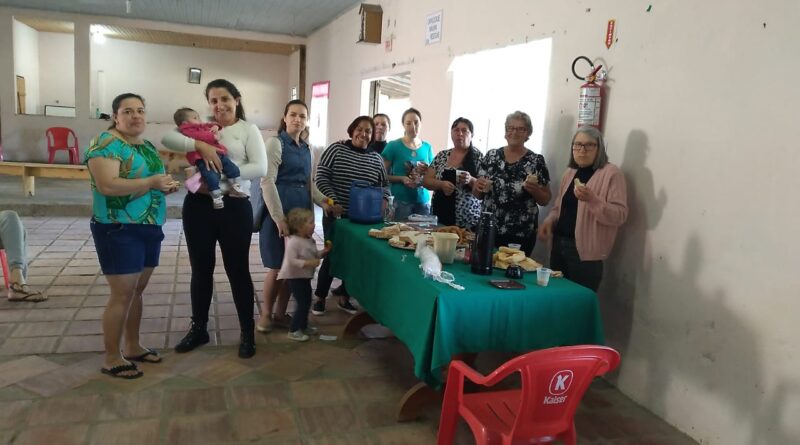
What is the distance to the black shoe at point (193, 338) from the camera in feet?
9.62

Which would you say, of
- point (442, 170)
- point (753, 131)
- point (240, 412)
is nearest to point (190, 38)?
point (442, 170)

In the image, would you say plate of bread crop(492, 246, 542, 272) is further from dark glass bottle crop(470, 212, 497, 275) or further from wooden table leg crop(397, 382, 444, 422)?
wooden table leg crop(397, 382, 444, 422)

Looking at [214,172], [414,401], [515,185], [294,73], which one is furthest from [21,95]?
[414,401]

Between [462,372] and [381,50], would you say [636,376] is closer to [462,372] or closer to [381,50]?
[462,372]

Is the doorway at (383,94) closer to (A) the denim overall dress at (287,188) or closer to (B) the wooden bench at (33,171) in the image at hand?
(A) the denim overall dress at (287,188)

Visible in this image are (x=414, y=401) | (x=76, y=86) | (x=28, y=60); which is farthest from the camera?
(x=28, y=60)

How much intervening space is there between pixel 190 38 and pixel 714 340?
1044cm

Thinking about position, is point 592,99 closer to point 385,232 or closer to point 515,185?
point 515,185

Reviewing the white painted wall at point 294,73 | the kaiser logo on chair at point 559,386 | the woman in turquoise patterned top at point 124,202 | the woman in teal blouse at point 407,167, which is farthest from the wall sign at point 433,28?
the white painted wall at point 294,73

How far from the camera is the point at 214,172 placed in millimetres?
2477

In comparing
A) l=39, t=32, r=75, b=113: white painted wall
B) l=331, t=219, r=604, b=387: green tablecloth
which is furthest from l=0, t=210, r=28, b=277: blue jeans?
l=39, t=32, r=75, b=113: white painted wall

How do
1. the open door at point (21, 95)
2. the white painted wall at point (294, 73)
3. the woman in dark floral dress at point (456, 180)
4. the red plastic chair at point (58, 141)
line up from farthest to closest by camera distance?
the white painted wall at point (294, 73), the open door at point (21, 95), the red plastic chair at point (58, 141), the woman in dark floral dress at point (456, 180)

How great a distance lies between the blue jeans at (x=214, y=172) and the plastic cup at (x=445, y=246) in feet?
3.24

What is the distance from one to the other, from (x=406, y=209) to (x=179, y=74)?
936 centimetres
